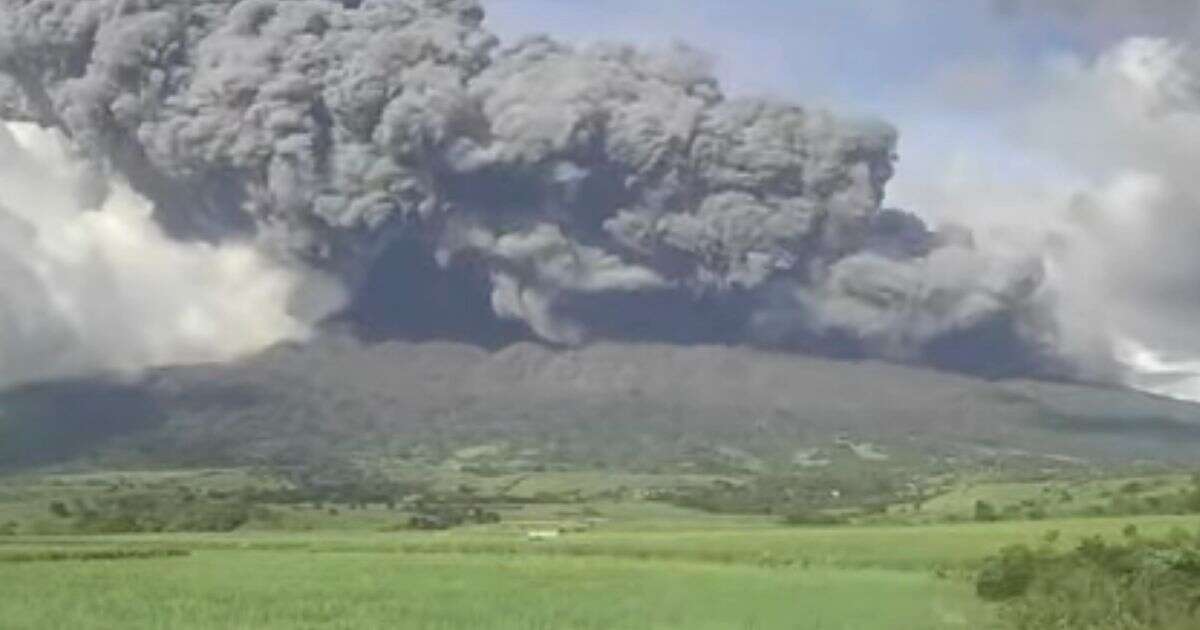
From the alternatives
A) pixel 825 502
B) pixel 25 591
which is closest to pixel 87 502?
pixel 825 502

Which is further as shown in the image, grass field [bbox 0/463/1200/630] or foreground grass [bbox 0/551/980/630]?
grass field [bbox 0/463/1200/630]

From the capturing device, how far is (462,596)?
4822cm

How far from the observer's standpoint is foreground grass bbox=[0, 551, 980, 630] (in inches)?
1594

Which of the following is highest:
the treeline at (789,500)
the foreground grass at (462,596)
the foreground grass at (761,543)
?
the treeline at (789,500)

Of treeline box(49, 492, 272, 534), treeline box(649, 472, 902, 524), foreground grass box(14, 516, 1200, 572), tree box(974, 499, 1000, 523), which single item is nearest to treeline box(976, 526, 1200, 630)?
foreground grass box(14, 516, 1200, 572)

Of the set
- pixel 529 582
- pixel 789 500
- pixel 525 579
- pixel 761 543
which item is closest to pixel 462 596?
pixel 529 582

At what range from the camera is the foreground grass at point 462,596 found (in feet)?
133

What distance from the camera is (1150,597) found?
40.9 metres

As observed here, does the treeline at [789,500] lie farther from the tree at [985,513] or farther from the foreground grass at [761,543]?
the foreground grass at [761,543]

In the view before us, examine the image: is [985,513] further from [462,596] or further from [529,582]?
[462,596]

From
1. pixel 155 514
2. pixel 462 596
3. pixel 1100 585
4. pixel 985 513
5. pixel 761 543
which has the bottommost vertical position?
pixel 462 596

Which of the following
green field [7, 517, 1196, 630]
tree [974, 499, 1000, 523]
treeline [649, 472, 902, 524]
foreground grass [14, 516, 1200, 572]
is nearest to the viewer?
green field [7, 517, 1196, 630]

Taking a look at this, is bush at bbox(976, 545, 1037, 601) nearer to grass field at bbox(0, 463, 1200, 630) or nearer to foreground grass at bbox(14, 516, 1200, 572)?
grass field at bbox(0, 463, 1200, 630)

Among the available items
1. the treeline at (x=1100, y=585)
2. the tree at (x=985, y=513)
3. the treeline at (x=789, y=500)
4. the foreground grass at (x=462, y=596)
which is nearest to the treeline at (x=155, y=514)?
the treeline at (x=789, y=500)
